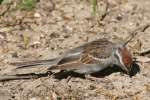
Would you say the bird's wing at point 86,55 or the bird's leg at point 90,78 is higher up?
the bird's wing at point 86,55

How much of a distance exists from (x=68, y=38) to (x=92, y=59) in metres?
1.14

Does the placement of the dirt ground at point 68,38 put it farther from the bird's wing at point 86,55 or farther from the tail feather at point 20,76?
the bird's wing at point 86,55

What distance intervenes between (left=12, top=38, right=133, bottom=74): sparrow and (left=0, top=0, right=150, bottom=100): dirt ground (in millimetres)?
219

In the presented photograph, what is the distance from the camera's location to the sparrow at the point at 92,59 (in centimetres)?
848

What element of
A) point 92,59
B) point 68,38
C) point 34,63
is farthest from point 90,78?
point 68,38

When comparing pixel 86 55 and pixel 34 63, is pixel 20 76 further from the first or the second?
pixel 86 55

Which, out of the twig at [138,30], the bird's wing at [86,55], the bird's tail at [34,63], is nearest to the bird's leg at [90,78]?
the bird's wing at [86,55]

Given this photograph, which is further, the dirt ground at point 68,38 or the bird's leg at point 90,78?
the bird's leg at point 90,78

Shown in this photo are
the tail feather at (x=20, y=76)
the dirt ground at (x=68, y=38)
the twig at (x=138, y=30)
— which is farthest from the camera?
the twig at (x=138, y=30)

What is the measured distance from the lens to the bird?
8477mm

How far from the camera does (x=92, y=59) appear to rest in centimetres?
862

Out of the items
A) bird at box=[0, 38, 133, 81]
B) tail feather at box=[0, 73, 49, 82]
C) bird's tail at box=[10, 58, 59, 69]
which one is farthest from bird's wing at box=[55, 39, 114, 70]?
tail feather at box=[0, 73, 49, 82]

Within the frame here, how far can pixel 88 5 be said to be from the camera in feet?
34.7

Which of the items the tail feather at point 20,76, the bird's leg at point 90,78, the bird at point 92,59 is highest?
the bird at point 92,59
